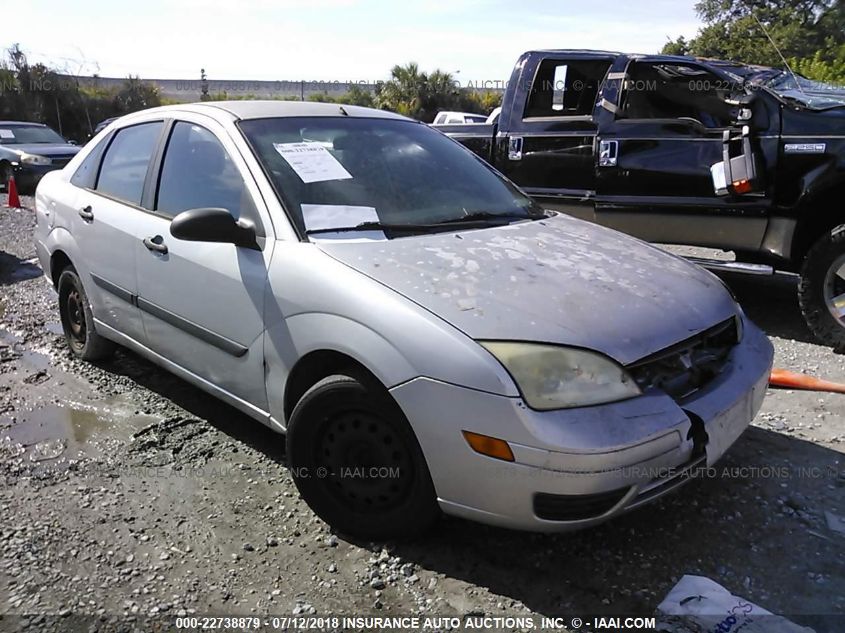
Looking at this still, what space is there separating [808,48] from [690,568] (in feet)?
118

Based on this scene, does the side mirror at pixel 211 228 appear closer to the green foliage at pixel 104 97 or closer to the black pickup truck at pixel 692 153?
the black pickup truck at pixel 692 153

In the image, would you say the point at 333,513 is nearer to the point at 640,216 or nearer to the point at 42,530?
the point at 42,530

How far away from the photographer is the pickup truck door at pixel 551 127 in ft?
19.0

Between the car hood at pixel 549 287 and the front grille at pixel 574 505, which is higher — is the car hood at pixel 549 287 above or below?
above

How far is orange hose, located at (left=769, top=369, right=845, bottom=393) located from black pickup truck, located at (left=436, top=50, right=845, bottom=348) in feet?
2.18

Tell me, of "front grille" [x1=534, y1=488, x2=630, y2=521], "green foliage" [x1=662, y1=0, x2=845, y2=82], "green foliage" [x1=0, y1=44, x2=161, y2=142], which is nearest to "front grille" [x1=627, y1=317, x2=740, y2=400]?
"front grille" [x1=534, y1=488, x2=630, y2=521]

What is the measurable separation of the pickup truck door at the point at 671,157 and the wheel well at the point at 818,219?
239 millimetres

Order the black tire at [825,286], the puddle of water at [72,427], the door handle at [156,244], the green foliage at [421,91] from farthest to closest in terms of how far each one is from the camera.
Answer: the green foliage at [421,91] → the black tire at [825,286] → the puddle of water at [72,427] → the door handle at [156,244]

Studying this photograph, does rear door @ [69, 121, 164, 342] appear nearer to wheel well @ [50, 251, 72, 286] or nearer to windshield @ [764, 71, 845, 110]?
wheel well @ [50, 251, 72, 286]

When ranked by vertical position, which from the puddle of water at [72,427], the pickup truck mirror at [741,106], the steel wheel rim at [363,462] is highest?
the pickup truck mirror at [741,106]

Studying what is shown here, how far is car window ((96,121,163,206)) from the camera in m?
3.71

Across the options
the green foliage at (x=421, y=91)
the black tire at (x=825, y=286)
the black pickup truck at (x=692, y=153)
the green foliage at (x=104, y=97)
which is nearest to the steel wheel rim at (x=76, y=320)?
the black pickup truck at (x=692, y=153)

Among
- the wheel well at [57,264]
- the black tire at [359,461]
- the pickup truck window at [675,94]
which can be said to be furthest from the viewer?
the pickup truck window at [675,94]

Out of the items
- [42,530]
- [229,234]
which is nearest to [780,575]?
[229,234]
